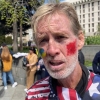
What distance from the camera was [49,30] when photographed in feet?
5.28

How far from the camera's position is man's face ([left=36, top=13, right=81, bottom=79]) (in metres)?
1.57

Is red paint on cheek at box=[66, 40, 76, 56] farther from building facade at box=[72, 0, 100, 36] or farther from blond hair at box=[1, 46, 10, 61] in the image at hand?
building facade at box=[72, 0, 100, 36]

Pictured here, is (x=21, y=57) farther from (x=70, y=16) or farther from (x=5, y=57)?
(x=70, y=16)

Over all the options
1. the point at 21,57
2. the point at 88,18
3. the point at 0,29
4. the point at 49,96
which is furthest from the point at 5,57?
the point at 88,18

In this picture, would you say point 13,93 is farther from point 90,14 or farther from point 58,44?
point 90,14

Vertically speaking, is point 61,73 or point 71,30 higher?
point 71,30

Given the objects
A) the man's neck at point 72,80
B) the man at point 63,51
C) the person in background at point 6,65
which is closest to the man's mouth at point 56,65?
the man at point 63,51

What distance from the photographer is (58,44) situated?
1588 mm

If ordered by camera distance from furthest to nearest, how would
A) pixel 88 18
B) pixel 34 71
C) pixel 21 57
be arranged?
pixel 88 18
pixel 21 57
pixel 34 71

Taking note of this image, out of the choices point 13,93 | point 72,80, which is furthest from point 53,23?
point 13,93

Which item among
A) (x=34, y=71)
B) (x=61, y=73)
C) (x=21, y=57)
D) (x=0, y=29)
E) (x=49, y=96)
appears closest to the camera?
(x=61, y=73)

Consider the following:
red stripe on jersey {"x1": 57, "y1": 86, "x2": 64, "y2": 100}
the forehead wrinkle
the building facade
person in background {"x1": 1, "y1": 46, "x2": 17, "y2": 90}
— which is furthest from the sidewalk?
the building facade

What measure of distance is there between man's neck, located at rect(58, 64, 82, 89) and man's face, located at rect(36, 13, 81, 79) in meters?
0.06

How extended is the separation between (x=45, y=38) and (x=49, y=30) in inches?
2.4
